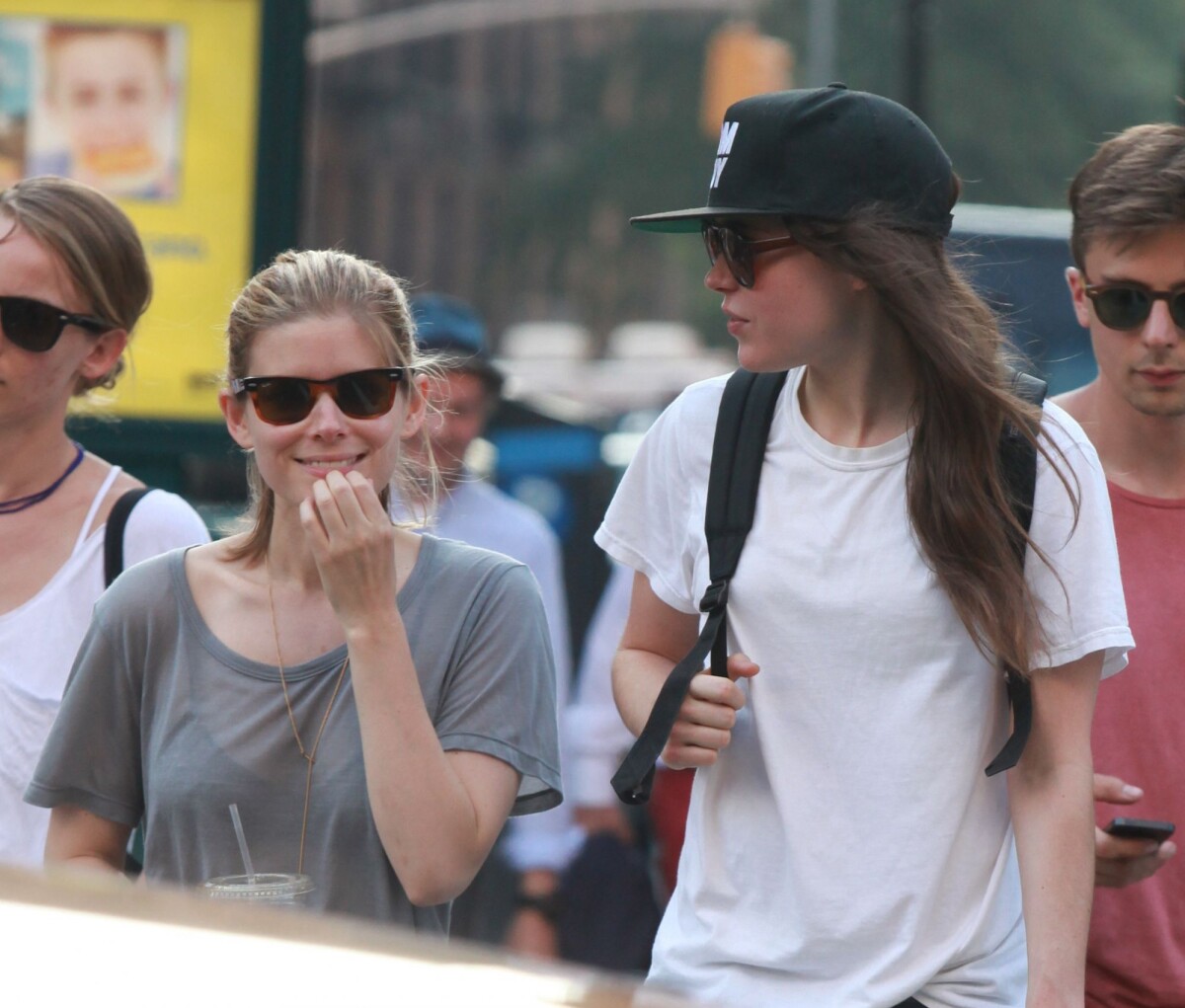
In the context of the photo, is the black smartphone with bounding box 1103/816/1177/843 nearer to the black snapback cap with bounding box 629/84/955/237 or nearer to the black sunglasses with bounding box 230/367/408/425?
the black snapback cap with bounding box 629/84/955/237

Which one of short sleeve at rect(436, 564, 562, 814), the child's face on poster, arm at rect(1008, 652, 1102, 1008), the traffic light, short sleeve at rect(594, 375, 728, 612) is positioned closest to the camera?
arm at rect(1008, 652, 1102, 1008)

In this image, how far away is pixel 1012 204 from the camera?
3178 centimetres

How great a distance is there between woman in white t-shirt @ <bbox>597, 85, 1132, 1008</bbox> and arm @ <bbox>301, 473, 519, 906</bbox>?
312mm

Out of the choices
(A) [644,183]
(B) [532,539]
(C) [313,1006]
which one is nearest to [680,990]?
(C) [313,1006]

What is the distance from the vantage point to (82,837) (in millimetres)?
3049

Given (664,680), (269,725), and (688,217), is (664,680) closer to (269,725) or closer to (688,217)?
(269,725)

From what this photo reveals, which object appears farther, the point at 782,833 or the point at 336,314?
the point at 336,314

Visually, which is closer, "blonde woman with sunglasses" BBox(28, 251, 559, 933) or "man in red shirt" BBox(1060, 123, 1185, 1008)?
"blonde woman with sunglasses" BBox(28, 251, 559, 933)

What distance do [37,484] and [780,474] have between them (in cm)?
144

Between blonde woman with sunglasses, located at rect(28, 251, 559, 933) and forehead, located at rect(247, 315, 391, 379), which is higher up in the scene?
forehead, located at rect(247, 315, 391, 379)

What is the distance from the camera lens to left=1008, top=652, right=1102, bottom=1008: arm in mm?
2738

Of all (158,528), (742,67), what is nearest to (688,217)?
(158,528)

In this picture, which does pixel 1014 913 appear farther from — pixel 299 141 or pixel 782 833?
pixel 299 141

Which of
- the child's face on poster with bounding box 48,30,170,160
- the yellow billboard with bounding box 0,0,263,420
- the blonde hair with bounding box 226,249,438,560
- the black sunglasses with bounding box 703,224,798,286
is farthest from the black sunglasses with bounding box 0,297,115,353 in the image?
the child's face on poster with bounding box 48,30,170,160
